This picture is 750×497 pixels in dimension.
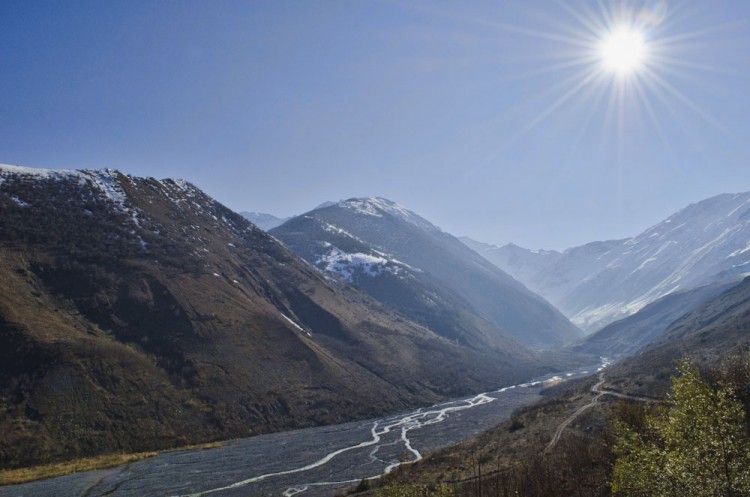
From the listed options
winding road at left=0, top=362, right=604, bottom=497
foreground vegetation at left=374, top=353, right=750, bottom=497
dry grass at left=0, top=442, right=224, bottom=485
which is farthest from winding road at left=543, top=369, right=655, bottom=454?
dry grass at left=0, top=442, right=224, bottom=485

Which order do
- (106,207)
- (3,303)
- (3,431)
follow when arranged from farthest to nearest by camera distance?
(106,207)
(3,303)
(3,431)

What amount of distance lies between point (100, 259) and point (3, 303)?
2796 cm

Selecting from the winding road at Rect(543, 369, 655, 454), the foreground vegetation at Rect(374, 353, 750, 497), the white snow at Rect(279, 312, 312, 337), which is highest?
the white snow at Rect(279, 312, 312, 337)

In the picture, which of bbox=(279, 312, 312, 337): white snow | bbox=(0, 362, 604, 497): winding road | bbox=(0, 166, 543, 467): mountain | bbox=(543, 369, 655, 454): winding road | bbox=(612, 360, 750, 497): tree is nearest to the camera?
bbox=(612, 360, 750, 497): tree

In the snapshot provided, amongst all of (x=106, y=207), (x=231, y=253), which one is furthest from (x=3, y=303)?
(x=231, y=253)

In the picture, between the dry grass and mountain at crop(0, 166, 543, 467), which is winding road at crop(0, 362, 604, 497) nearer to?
the dry grass

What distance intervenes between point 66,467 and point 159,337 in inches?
1458

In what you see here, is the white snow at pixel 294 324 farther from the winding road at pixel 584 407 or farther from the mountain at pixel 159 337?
the winding road at pixel 584 407

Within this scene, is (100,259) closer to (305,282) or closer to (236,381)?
(236,381)

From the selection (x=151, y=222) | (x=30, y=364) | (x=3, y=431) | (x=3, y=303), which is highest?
(x=151, y=222)

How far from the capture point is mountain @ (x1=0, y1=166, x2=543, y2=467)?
6906 centimetres

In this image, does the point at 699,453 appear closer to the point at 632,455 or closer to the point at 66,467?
the point at 632,455

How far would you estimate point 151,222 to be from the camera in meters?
130

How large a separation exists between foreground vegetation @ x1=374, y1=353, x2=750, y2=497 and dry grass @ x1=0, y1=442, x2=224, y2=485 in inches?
1569
